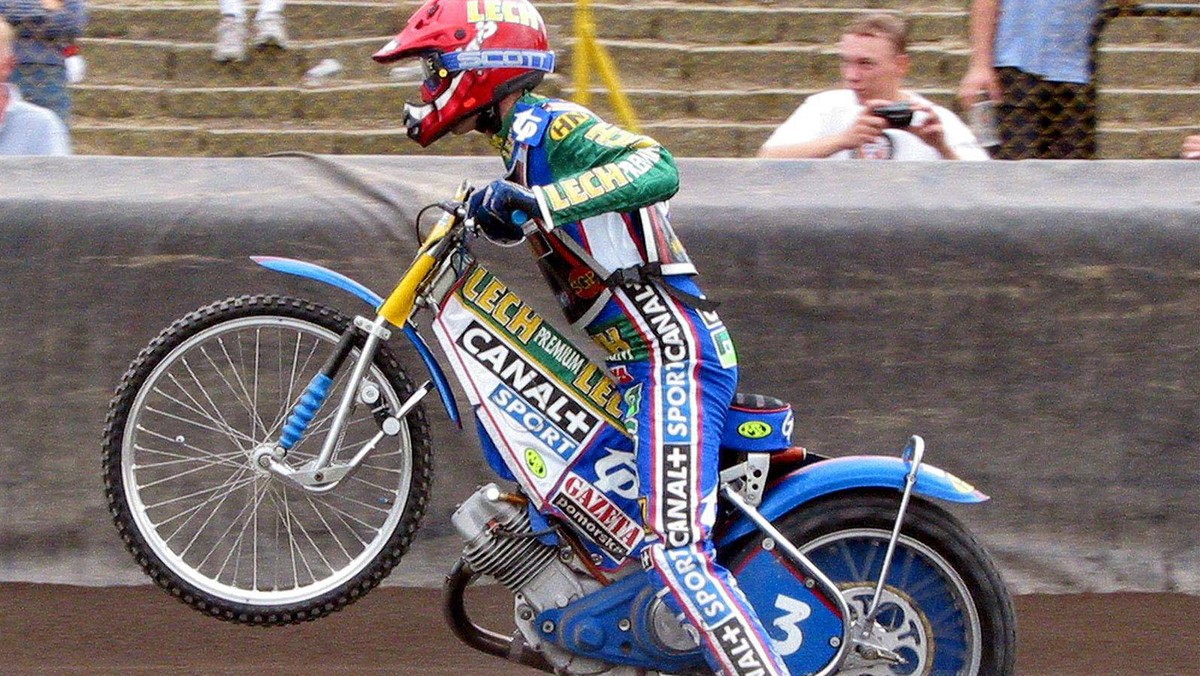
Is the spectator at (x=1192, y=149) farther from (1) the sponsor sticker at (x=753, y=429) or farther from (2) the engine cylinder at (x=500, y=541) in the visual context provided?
(2) the engine cylinder at (x=500, y=541)

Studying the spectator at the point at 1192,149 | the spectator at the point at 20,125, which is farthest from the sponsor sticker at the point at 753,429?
the spectator at the point at 20,125

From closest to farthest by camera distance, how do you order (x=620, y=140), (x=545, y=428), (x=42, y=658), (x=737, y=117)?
(x=620, y=140) → (x=545, y=428) → (x=42, y=658) → (x=737, y=117)

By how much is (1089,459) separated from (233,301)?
281cm

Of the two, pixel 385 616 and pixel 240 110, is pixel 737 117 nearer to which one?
pixel 240 110

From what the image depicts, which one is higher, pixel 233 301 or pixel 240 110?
pixel 233 301

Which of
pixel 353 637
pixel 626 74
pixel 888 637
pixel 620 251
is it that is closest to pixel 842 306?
pixel 888 637

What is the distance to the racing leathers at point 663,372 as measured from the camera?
152 inches

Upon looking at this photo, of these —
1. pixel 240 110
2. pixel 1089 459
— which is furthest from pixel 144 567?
pixel 240 110

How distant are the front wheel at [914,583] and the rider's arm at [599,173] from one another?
94cm

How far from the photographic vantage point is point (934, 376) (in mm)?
5215

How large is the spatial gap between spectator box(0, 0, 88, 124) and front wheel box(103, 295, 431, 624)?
2134 millimetres

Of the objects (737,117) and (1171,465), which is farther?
(737,117)

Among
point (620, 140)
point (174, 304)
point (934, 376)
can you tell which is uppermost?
point (620, 140)

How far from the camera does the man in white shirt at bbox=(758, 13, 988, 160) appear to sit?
5723 mm
